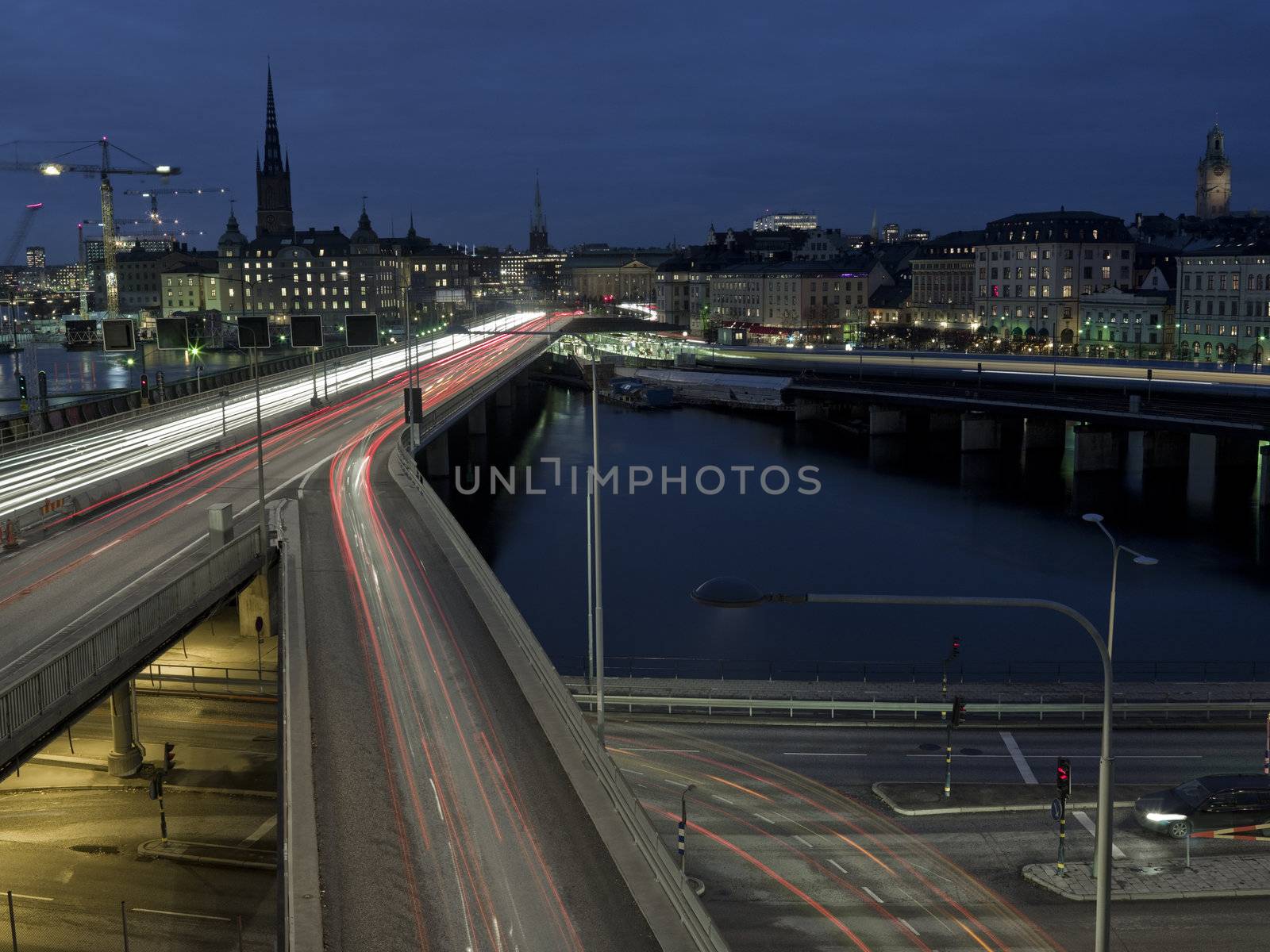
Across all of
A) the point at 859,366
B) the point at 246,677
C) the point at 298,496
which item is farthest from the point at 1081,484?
the point at 246,677

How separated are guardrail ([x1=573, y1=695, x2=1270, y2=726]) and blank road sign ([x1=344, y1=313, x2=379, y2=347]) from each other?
18.7 m

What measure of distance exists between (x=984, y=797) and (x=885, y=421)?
233 ft

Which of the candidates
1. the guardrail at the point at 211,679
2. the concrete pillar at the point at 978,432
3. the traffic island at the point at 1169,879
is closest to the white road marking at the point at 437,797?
the traffic island at the point at 1169,879

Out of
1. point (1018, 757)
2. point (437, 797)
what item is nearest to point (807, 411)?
point (1018, 757)

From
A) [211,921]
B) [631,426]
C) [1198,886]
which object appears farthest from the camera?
[631,426]

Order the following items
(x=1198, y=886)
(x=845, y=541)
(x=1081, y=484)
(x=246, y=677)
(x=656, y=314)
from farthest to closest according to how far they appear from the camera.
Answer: (x=656, y=314) < (x=1081, y=484) < (x=845, y=541) < (x=246, y=677) < (x=1198, y=886)

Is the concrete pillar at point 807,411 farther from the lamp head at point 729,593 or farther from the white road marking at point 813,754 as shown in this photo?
the lamp head at point 729,593

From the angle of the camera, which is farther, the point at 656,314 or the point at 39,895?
the point at 656,314

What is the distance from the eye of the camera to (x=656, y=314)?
194 m

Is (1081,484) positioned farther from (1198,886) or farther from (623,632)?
(1198,886)

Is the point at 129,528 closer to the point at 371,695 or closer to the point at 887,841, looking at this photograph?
the point at 371,695

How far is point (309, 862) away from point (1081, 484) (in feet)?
206

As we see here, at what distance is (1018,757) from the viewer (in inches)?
966

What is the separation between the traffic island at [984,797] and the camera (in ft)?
71.5
